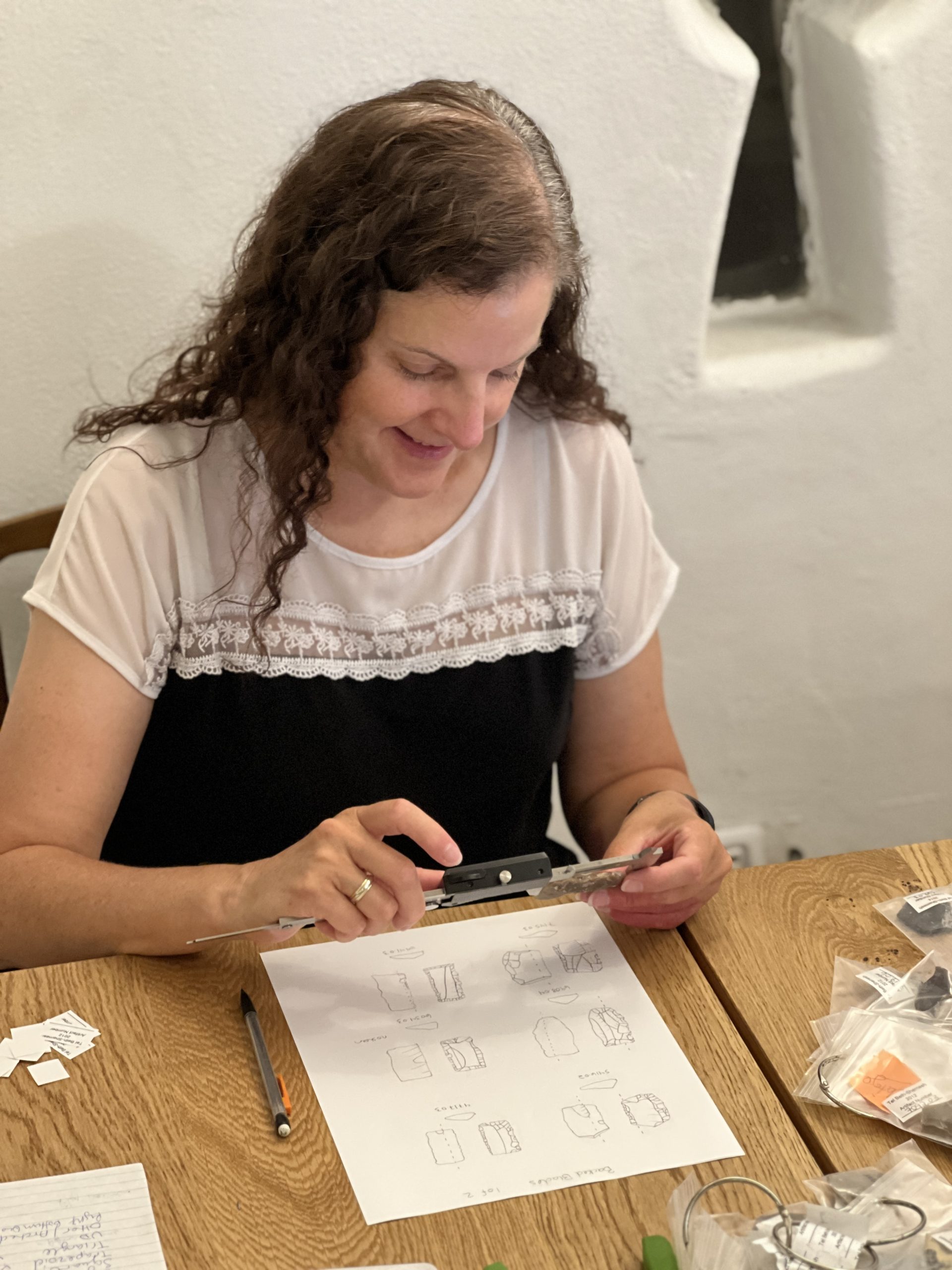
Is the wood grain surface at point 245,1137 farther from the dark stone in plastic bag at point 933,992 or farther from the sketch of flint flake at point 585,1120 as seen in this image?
the dark stone in plastic bag at point 933,992

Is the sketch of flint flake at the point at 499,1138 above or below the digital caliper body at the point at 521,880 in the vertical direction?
below

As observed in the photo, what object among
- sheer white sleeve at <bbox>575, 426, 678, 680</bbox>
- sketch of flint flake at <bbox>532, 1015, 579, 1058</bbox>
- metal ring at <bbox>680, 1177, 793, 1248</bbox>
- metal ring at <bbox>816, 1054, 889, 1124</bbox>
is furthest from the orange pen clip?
sheer white sleeve at <bbox>575, 426, 678, 680</bbox>

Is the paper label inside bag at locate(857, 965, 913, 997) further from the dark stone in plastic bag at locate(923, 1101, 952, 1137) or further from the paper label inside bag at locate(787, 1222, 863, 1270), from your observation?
the paper label inside bag at locate(787, 1222, 863, 1270)

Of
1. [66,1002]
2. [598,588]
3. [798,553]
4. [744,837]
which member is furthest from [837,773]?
[66,1002]

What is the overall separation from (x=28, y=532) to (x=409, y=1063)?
97cm

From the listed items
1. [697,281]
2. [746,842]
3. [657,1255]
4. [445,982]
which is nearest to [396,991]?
[445,982]

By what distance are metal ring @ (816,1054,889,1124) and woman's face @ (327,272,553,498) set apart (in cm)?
68

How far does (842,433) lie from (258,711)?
1143 millimetres

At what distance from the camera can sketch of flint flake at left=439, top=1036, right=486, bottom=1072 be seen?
45.8 inches

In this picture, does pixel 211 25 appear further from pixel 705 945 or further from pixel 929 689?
pixel 929 689

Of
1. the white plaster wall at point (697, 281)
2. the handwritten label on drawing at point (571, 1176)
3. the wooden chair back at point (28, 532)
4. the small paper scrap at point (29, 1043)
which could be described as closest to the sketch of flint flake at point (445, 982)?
the handwritten label on drawing at point (571, 1176)

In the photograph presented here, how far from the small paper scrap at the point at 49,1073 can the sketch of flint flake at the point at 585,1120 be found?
0.41m

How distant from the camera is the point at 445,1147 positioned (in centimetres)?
108

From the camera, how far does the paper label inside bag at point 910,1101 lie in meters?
1.09
